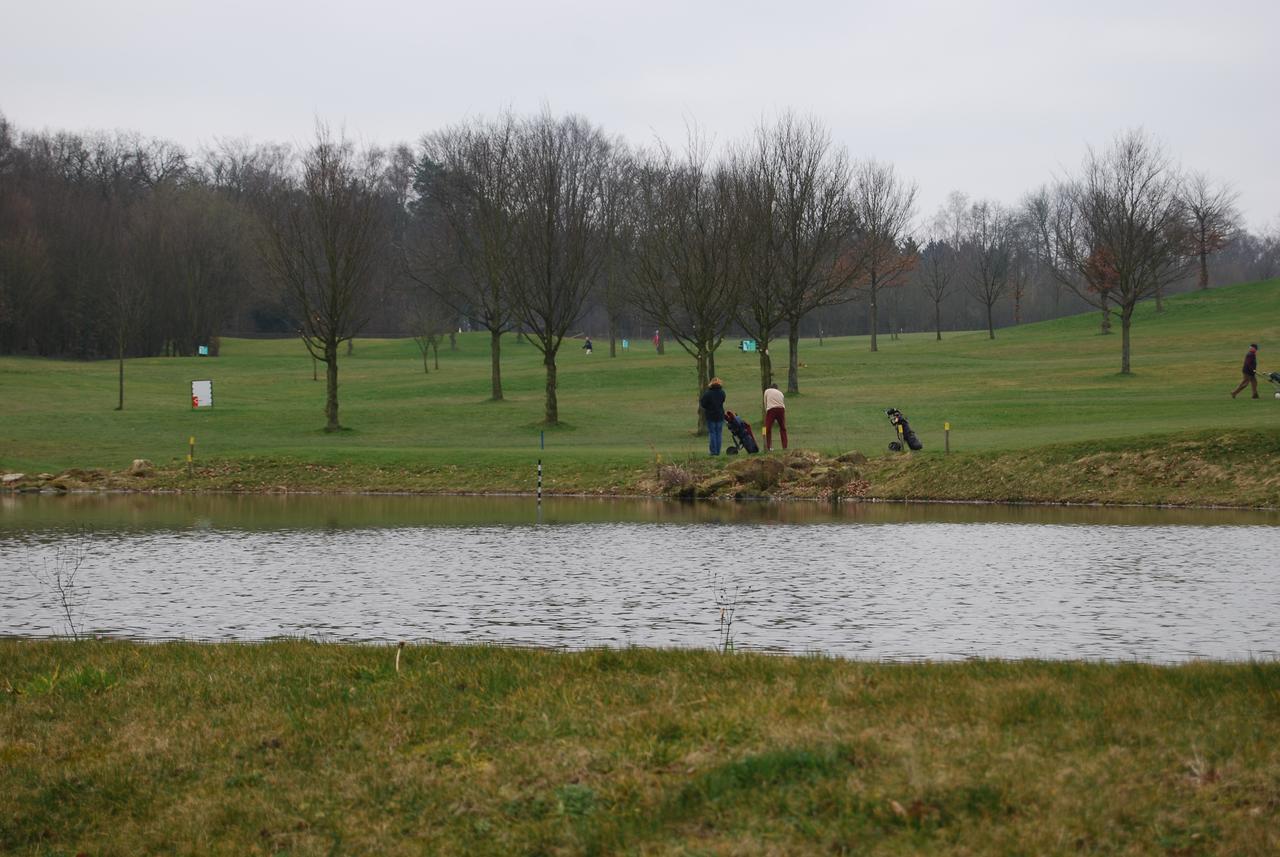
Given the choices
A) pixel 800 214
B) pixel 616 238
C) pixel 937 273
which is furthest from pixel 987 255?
pixel 800 214

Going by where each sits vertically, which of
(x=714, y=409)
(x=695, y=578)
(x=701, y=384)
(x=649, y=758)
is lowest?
(x=695, y=578)

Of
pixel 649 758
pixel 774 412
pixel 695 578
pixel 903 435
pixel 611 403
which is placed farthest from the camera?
pixel 611 403

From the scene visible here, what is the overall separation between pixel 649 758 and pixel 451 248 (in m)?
76.6

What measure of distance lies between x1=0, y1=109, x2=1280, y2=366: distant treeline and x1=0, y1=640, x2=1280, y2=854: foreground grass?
116ft

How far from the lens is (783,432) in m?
38.3

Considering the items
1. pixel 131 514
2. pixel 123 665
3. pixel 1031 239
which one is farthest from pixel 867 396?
pixel 1031 239

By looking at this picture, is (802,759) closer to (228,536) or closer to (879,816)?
(879,816)

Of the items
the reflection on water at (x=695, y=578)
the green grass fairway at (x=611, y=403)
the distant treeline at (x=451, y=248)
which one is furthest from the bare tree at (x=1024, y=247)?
the reflection on water at (x=695, y=578)

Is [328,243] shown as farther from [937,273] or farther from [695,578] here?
[937,273]

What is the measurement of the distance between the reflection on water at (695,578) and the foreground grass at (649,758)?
3302 millimetres

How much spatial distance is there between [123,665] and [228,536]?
1485cm

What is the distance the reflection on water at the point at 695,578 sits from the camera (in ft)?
45.7

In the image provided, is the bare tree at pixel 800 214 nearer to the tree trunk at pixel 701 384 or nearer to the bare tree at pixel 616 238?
the tree trunk at pixel 701 384

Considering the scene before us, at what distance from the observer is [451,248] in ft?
271
